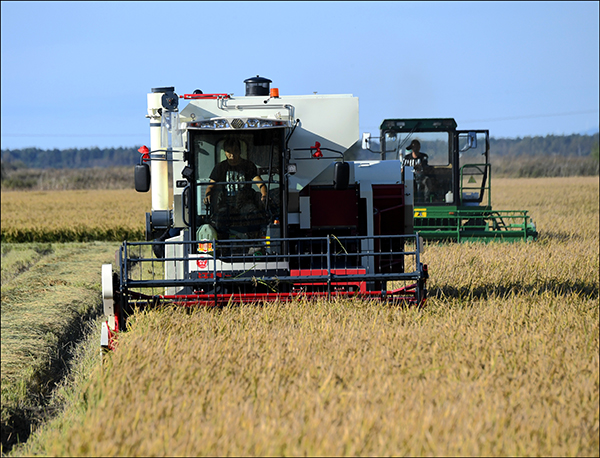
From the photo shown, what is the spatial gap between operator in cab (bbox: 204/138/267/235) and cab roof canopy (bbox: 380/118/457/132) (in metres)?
8.71

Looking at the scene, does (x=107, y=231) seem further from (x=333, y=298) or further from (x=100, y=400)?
(x=100, y=400)

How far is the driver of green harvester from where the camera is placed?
16.4m

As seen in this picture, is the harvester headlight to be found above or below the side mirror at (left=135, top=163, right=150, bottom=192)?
above

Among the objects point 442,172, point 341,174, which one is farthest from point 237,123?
point 442,172

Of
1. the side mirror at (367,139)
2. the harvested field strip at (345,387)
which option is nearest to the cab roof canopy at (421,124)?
the side mirror at (367,139)

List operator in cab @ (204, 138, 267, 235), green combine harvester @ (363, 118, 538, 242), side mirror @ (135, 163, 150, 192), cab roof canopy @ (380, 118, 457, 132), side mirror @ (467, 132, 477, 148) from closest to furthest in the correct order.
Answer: operator in cab @ (204, 138, 267, 235), side mirror @ (135, 163, 150, 192), side mirror @ (467, 132, 477, 148), green combine harvester @ (363, 118, 538, 242), cab roof canopy @ (380, 118, 457, 132)

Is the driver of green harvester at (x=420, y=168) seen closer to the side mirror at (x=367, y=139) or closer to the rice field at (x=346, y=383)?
the side mirror at (x=367, y=139)

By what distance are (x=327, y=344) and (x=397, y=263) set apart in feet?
11.4

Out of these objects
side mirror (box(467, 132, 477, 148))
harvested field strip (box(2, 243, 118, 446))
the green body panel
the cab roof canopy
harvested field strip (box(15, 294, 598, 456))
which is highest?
the cab roof canopy

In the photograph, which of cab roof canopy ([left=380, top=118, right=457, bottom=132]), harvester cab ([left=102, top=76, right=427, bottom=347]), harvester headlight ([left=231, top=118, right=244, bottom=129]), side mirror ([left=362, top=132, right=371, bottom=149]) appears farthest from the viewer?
cab roof canopy ([left=380, top=118, right=457, bottom=132])

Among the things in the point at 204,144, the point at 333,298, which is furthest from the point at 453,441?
the point at 204,144

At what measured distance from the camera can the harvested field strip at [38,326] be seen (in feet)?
22.9

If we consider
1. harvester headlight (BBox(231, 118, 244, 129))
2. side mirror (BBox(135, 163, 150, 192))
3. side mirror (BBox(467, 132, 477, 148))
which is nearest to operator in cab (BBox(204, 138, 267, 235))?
harvester headlight (BBox(231, 118, 244, 129))

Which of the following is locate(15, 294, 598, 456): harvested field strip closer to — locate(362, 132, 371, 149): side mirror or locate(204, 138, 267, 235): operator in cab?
locate(204, 138, 267, 235): operator in cab
